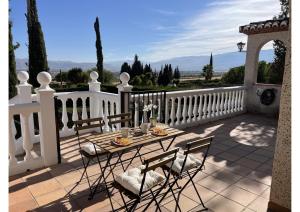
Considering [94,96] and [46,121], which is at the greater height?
[94,96]

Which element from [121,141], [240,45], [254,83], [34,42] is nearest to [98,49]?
[34,42]

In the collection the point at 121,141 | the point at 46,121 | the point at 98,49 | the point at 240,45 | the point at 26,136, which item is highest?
the point at 98,49

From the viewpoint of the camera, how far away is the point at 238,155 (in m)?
4.18

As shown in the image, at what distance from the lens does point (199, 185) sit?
304 cm

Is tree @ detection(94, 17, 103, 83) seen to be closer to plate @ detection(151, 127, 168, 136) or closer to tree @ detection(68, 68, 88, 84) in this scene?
Answer: tree @ detection(68, 68, 88, 84)

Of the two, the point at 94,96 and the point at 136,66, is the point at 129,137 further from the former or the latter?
the point at 136,66

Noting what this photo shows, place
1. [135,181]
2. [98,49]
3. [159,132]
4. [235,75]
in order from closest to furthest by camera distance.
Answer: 1. [135,181]
2. [159,132]
3. [235,75]
4. [98,49]

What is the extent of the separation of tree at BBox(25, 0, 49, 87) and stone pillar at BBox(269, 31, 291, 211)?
16019 mm

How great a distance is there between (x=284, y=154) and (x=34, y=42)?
16885mm

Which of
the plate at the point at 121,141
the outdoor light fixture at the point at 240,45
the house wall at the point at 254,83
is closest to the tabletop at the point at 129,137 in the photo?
the plate at the point at 121,141

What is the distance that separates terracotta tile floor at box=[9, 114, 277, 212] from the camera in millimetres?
2588

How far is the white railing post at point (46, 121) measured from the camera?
11.2ft

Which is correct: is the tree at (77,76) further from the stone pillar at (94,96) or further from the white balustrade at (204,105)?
the stone pillar at (94,96)

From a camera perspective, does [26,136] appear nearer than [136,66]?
Yes
